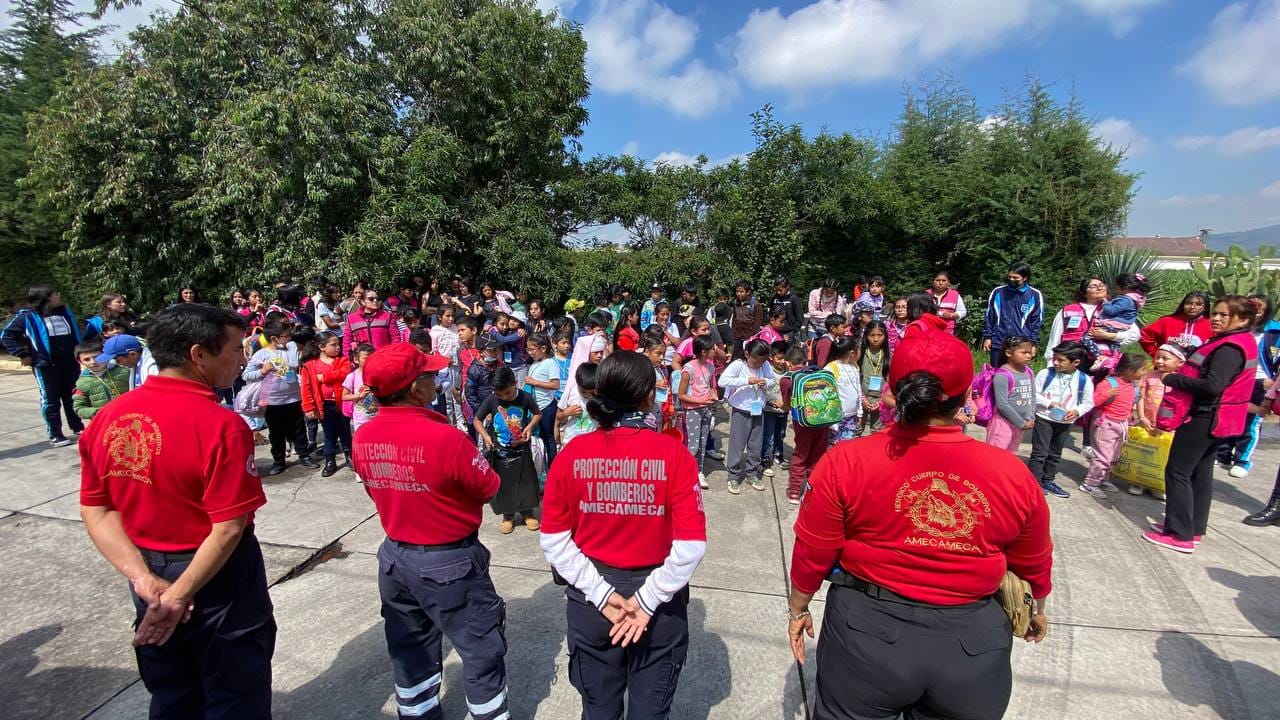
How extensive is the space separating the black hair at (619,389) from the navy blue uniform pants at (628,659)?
0.54 metres

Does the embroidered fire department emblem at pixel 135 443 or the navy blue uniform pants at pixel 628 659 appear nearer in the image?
the embroidered fire department emblem at pixel 135 443

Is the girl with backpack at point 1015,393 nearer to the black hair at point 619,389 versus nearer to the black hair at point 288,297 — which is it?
the black hair at point 619,389

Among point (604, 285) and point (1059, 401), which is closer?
point (1059, 401)

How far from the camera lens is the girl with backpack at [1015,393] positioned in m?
4.55

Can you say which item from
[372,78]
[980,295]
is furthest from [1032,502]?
[372,78]

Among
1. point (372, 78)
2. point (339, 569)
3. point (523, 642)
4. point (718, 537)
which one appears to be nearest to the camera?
point (523, 642)

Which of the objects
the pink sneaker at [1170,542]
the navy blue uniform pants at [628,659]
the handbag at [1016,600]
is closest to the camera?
the handbag at [1016,600]

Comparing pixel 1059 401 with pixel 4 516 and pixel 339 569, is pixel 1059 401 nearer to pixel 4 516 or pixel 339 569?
pixel 339 569

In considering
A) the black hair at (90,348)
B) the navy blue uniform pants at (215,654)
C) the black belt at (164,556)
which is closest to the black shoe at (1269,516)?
the navy blue uniform pants at (215,654)

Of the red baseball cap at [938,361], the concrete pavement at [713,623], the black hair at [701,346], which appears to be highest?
the red baseball cap at [938,361]

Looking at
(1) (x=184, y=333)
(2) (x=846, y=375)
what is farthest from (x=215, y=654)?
(2) (x=846, y=375)

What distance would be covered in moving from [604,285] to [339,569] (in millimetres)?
8713

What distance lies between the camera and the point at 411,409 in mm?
2199

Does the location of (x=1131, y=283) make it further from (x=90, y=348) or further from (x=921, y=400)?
(x=90, y=348)
